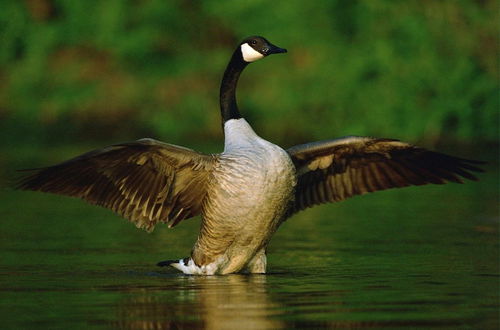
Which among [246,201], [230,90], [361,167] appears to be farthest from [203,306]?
[361,167]

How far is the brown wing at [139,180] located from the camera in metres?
11.5

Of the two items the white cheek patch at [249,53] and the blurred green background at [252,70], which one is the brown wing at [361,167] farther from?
the blurred green background at [252,70]

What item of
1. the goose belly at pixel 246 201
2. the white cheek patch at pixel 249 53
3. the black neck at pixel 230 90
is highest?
the white cheek patch at pixel 249 53

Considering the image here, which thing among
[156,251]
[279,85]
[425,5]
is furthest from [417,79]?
[156,251]

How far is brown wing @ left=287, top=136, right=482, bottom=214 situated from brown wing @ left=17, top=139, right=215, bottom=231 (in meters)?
1.01

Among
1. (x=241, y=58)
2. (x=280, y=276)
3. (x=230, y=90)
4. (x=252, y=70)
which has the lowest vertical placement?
(x=280, y=276)

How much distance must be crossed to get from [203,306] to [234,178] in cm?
208

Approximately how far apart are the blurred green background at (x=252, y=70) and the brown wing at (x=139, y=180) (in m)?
16.7

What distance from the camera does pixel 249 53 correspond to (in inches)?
497

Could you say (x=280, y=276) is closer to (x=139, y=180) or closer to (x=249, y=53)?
→ (x=139, y=180)

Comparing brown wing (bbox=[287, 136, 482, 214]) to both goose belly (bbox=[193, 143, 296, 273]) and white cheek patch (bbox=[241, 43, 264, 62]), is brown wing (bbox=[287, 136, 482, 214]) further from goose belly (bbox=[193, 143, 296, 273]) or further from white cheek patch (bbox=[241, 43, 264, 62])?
white cheek patch (bbox=[241, 43, 264, 62])

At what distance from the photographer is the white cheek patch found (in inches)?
497

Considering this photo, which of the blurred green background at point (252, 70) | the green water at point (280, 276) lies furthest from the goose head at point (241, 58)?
the blurred green background at point (252, 70)

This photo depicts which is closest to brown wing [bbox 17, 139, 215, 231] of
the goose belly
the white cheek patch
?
the goose belly
